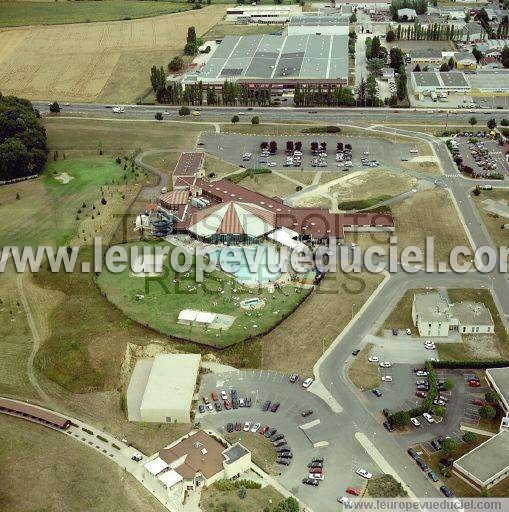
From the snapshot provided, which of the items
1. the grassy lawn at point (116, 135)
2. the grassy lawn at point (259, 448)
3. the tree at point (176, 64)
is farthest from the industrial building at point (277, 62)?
the grassy lawn at point (259, 448)

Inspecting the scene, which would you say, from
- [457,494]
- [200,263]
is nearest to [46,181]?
[200,263]

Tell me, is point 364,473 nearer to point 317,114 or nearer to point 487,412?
point 487,412

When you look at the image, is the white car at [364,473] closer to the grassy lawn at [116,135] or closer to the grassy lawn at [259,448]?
the grassy lawn at [259,448]

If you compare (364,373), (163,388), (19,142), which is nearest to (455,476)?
(364,373)

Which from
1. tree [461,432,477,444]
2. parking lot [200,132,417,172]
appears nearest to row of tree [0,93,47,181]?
parking lot [200,132,417,172]

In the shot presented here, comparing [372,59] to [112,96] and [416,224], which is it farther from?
[416,224]
